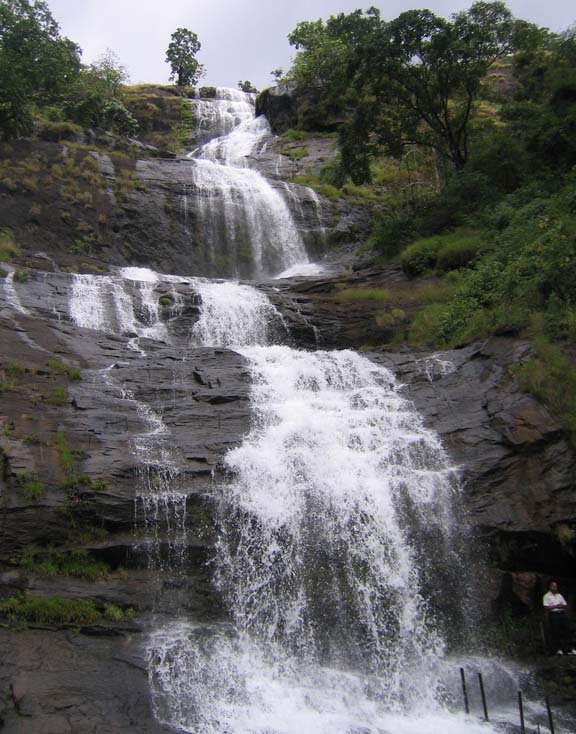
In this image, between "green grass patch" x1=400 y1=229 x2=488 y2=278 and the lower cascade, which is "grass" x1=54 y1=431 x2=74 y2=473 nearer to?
the lower cascade

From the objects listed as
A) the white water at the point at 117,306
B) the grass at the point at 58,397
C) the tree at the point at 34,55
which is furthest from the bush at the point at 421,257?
the tree at the point at 34,55

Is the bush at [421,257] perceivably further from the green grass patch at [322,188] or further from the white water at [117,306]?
the green grass patch at [322,188]

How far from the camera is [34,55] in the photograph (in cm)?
3409

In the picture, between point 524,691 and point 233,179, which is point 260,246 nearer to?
point 233,179

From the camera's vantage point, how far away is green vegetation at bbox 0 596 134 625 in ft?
31.1

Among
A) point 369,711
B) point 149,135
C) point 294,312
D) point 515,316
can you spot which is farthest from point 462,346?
point 149,135

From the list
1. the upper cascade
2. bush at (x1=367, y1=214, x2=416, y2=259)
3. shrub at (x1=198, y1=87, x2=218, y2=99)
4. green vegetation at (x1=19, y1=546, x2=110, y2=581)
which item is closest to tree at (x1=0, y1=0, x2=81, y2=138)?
the upper cascade

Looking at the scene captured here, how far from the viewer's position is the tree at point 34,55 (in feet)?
94.2

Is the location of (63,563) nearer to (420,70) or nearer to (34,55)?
(420,70)

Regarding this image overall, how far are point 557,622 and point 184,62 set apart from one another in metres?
53.7

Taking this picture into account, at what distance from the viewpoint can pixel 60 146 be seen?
2752cm

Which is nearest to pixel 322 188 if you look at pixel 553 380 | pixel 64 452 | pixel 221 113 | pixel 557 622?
pixel 221 113

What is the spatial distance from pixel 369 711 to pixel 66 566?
4.92 m

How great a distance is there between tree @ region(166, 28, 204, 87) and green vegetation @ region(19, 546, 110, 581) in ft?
162
